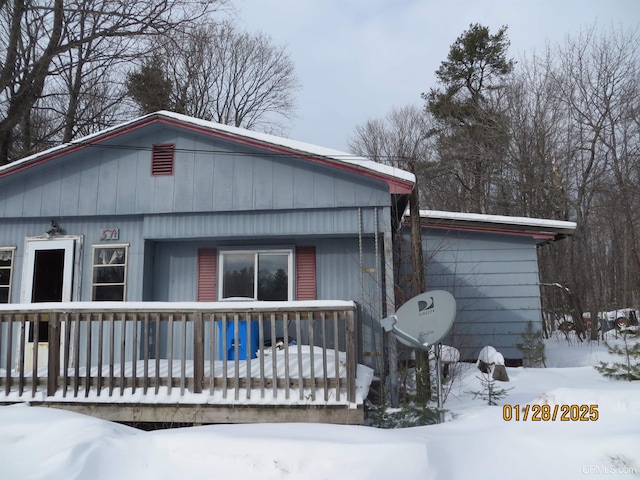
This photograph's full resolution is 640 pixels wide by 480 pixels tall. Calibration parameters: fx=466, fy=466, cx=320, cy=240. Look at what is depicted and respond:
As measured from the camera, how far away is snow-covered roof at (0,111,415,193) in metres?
6.50

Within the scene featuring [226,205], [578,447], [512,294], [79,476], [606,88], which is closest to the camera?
[79,476]

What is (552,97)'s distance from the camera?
1861cm

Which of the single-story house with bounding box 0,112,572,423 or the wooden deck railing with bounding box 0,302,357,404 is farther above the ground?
the single-story house with bounding box 0,112,572,423

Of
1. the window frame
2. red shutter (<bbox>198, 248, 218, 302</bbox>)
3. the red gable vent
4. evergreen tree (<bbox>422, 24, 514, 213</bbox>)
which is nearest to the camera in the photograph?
the red gable vent

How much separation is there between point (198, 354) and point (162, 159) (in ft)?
11.8

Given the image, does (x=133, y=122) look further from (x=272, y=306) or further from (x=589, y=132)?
(x=589, y=132)

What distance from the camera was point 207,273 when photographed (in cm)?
805

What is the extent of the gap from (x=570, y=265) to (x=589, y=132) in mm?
5693

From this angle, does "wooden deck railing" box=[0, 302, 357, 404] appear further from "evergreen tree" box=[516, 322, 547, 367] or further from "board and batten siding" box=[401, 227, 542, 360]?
"evergreen tree" box=[516, 322, 547, 367]

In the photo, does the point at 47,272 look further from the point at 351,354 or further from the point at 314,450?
the point at 314,450

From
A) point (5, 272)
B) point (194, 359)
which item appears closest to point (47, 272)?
point (5, 272)

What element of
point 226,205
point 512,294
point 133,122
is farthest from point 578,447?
point 133,122

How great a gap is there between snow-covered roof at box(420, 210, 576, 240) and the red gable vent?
16.4 ft
